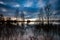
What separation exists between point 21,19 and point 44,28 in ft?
1.16

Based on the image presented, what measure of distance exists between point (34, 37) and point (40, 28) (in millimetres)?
152

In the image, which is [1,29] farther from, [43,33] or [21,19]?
[43,33]

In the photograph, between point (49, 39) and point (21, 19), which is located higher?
point (21, 19)

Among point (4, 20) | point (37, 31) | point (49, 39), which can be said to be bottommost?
point (49, 39)

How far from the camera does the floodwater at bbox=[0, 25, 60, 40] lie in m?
1.07

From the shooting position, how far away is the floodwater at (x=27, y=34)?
42.2 inches

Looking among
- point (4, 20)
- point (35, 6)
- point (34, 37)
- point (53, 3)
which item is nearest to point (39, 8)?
point (35, 6)

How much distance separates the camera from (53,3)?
107 cm

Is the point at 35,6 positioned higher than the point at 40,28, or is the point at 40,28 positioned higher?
the point at 35,6

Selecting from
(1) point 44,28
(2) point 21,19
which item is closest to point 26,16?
(2) point 21,19

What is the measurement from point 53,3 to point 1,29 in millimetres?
813

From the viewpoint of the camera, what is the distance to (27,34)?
1080mm

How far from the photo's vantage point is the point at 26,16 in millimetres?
1070

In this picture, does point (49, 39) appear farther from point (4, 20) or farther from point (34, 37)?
point (4, 20)
